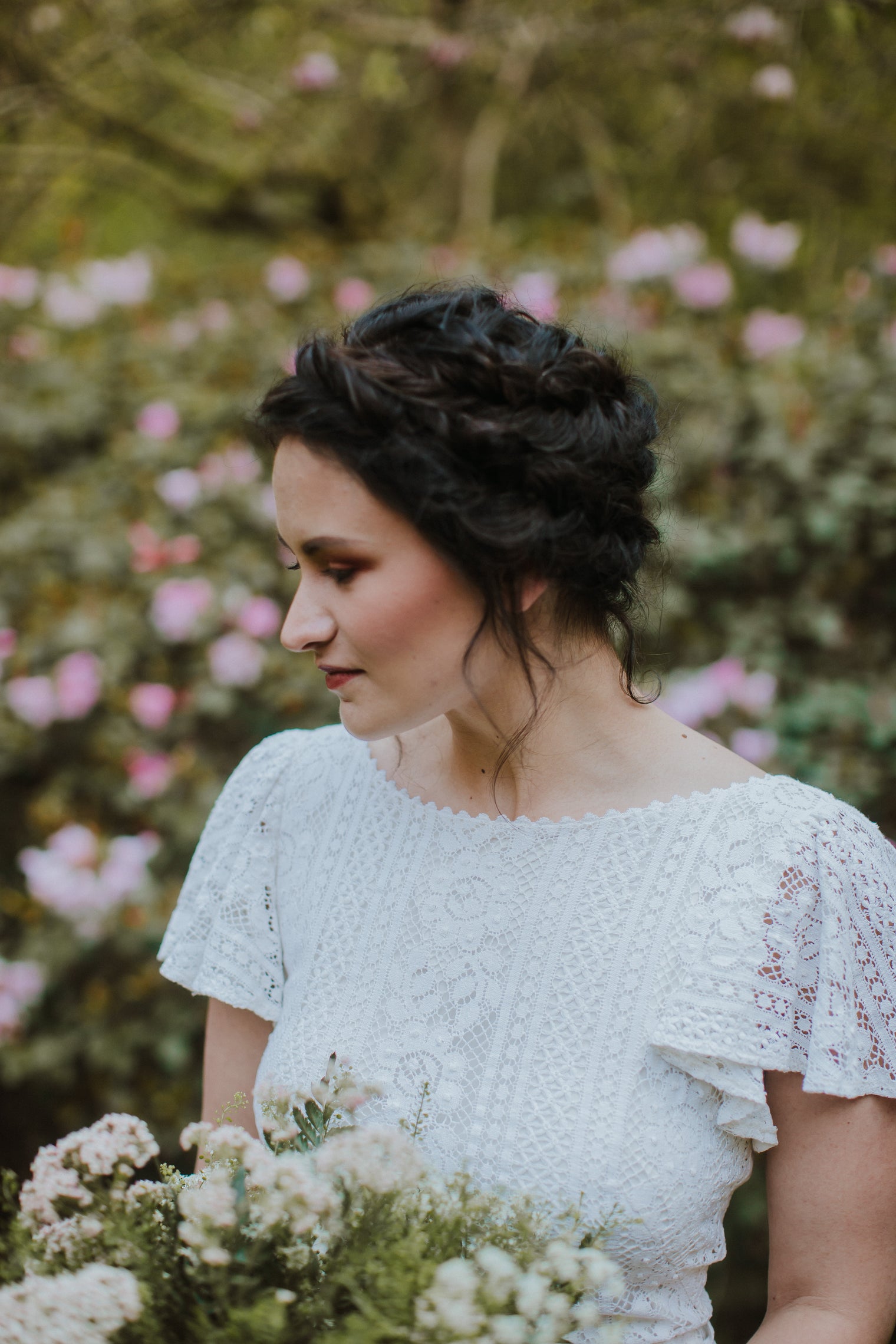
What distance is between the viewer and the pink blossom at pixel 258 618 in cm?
256

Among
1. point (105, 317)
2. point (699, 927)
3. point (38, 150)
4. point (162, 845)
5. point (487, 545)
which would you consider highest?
point (487, 545)

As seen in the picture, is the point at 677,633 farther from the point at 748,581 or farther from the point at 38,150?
the point at 38,150

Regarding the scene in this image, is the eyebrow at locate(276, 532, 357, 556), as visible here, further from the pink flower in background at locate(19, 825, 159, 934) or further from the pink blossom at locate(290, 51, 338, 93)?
the pink blossom at locate(290, 51, 338, 93)

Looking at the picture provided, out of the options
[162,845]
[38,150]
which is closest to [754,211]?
[38,150]

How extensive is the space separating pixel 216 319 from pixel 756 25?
6.28 ft

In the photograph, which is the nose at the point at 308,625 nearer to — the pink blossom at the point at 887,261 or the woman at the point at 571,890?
the woman at the point at 571,890

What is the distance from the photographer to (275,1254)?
0.89 m

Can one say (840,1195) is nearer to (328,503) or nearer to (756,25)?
(328,503)

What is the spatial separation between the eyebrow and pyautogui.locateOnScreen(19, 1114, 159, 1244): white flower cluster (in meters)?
0.60

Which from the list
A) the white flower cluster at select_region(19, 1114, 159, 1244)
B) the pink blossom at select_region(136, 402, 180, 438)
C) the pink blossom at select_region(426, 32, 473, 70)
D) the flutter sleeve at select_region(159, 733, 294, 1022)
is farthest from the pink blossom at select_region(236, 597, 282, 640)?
the pink blossom at select_region(426, 32, 473, 70)

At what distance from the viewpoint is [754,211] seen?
4520mm

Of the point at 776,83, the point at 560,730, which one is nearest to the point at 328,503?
the point at 560,730

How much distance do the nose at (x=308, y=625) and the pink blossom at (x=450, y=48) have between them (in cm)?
338

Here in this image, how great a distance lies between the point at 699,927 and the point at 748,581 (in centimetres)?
163
